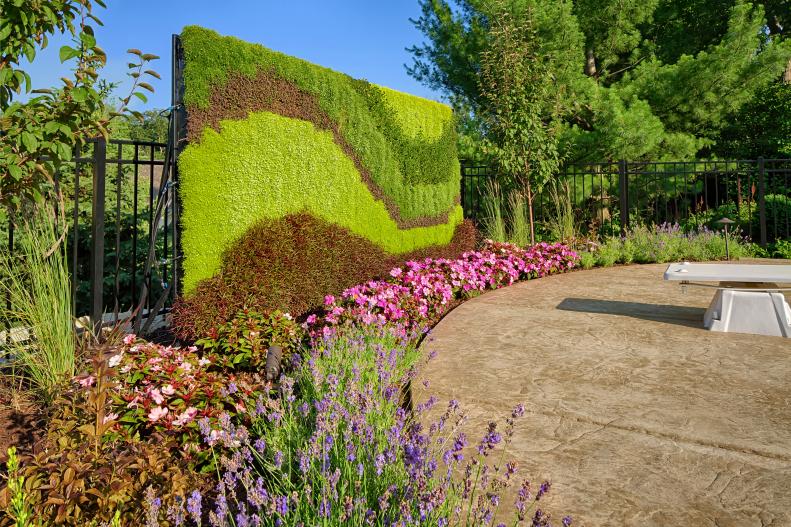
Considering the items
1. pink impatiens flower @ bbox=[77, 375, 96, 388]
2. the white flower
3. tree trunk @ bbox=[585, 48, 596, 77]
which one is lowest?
pink impatiens flower @ bbox=[77, 375, 96, 388]

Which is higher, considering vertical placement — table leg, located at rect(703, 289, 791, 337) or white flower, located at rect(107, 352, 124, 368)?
table leg, located at rect(703, 289, 791, 337)

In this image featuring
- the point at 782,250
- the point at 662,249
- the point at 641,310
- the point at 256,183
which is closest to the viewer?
the point at 256,183

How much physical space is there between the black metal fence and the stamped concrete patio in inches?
261

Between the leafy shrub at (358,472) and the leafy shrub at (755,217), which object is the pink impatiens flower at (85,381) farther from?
the leafy shrub at (755,217)

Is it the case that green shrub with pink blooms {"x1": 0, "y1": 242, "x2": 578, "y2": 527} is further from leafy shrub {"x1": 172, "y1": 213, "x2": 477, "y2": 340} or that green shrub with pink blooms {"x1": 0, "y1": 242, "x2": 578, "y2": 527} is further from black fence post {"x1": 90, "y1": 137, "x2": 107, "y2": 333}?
black fence post {"x1": 90, "y1": 137, "x2": 107, "y2": 333}

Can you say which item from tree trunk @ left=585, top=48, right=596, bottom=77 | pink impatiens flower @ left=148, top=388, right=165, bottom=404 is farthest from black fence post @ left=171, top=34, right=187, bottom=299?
tree trunk @ left=585, top=48, right=596, bottom=77

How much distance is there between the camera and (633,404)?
10.9ft

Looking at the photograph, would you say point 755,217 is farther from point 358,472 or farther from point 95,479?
point 95,479

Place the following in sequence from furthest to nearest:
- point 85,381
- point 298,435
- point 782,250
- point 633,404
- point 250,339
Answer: point 782,250, point 250,339, point 633,404, point 85,381, point 298,435

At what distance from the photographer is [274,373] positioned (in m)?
3.75

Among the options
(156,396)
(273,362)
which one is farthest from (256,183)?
(156,396)

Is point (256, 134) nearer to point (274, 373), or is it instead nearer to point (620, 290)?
point (274, 373)

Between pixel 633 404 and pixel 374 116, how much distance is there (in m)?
4.91

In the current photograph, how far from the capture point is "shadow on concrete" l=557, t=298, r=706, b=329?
Result: 18.2 feet
